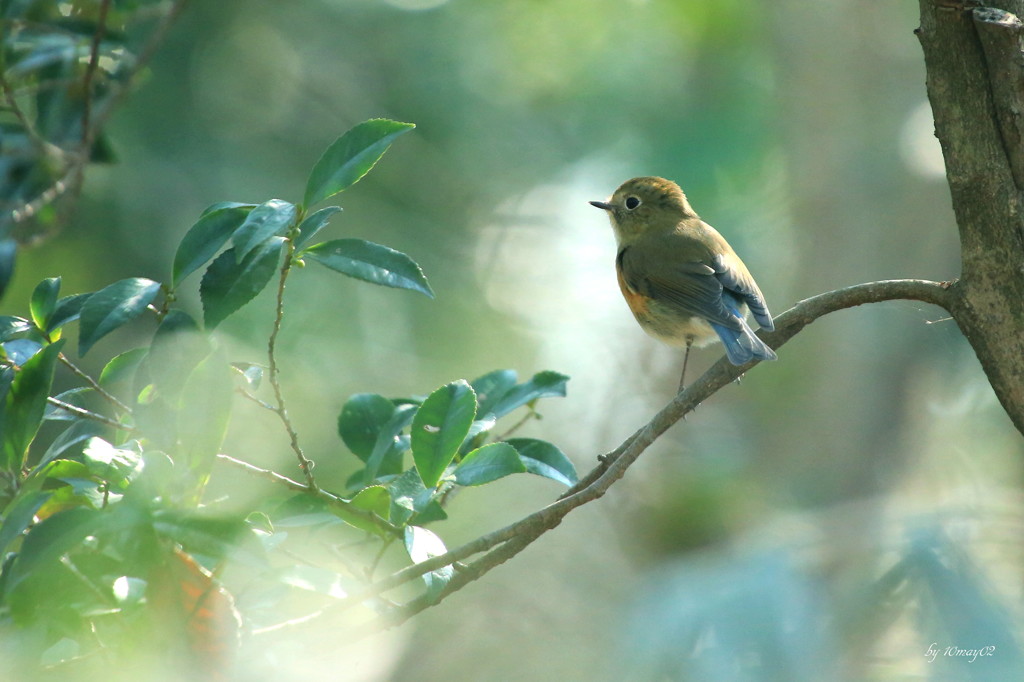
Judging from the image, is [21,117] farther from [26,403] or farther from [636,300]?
[636,300]

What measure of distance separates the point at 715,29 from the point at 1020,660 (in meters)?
4.73

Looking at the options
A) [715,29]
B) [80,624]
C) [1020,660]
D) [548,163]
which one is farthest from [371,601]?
[715,29]

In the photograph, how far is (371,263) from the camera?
125 centimetres

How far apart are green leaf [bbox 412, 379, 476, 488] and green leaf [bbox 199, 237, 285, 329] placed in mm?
293

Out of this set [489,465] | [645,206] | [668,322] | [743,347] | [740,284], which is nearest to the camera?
[489,465]

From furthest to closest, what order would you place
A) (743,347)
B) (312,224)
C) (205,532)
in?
1. (743,347)
2. (312,224)
3. (205,532)

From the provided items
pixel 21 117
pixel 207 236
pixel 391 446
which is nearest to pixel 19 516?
pixel 207 236

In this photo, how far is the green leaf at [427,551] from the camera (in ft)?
3.83

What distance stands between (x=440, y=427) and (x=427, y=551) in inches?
7.0

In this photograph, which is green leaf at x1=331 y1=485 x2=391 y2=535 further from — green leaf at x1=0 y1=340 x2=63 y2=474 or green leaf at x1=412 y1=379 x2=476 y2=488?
green leaf at x1=0 y1=340 x2=63 y2=474

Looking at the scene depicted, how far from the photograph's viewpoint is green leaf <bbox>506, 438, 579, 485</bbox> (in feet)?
4.90

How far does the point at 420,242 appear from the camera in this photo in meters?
5.80

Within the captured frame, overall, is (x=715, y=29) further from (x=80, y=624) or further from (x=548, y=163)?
(x=80, y=624)

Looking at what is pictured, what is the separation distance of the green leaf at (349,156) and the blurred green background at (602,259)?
343 centimetres
